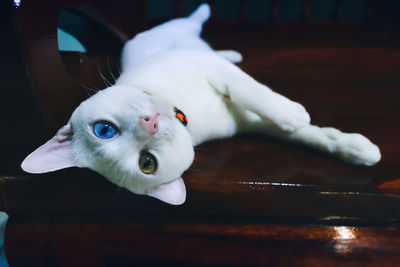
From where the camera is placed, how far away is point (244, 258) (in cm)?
60

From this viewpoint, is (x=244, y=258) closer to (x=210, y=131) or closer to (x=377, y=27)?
(x=210, y=131)

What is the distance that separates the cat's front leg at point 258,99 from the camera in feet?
2.09

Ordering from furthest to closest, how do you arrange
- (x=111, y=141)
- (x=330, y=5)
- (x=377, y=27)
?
(x=330, y=5) → (x=377, y=27) → (x=111, y=141)

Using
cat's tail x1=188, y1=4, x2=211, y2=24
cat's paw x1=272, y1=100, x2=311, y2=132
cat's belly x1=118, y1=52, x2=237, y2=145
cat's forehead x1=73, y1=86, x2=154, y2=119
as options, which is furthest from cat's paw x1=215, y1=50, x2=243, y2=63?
cat's forehead x1=73, y1=86, x2=154, y2=119

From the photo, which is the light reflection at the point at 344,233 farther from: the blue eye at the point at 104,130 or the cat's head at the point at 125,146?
the blue eye at the point at 104,130

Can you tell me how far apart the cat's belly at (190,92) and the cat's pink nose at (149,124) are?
4.6 inches

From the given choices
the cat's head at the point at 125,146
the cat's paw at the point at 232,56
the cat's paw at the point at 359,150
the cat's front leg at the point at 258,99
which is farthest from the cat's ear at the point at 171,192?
the cat's paw at the point at 232,56

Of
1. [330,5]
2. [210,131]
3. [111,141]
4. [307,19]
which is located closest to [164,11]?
[307,19]

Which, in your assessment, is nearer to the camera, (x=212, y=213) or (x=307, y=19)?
(x=212, y=213)

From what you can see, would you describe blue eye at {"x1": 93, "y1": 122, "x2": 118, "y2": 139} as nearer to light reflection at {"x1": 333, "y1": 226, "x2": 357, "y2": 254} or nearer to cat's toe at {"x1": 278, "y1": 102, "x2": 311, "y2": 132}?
cat's toe at {"x1": 278, "y1": 102, "x2": 311, "y2": 132}

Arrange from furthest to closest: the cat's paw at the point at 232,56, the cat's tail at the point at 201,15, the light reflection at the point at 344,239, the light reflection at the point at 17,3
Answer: the cat's tail at the point at 201,15, the cat's paw at the point at 232,56, the light reflection at the point at 344,239, the light reflection at the point at 17,3

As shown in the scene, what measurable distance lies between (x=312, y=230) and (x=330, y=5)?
152 cm

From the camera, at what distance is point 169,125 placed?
0.55m

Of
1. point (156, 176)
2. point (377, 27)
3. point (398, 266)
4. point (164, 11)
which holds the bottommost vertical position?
point (398, 266)
